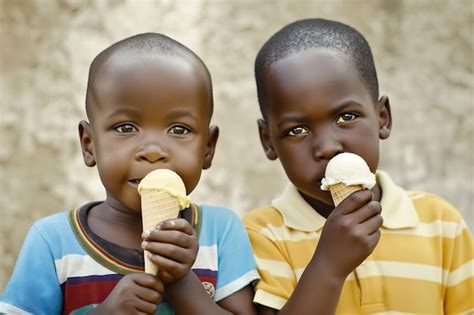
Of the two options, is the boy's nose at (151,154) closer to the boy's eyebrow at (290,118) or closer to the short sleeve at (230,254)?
the short sleeve at (230,254)

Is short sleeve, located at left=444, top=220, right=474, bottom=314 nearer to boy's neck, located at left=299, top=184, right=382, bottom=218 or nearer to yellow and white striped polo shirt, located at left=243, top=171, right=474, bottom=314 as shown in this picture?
yellow and white striped polo shirt, located at left=243, top=171, right=474, bottom=314

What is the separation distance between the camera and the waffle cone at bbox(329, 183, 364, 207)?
2281 millimetres

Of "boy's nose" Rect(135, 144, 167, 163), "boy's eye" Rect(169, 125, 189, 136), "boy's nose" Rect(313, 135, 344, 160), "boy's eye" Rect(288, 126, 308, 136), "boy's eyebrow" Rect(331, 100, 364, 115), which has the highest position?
"boy's eyebrow" Rect(331, 100, 364, 115)

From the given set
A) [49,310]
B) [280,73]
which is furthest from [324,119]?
[49,310]

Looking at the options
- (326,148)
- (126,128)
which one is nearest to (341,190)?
(326,148)

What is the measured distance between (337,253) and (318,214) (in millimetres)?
383

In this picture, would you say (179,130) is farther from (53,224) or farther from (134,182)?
(53,224)

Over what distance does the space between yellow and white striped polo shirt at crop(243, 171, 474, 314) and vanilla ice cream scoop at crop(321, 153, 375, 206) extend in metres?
0.34

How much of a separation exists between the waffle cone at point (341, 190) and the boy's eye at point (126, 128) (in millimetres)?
575

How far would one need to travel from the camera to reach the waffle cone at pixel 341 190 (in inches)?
89.8

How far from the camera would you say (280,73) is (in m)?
2.60

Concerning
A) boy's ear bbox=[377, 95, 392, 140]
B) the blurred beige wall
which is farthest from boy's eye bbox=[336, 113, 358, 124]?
the blurred beige wall

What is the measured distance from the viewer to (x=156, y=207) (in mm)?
2092

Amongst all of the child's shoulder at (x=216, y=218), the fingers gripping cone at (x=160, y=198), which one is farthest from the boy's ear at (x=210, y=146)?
the fingers gripping cone at (x=160, y=198)
